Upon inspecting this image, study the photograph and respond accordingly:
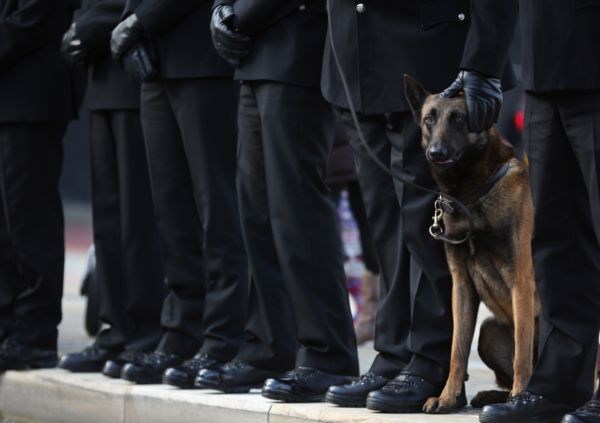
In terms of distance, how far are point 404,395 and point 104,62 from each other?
8.48 feet

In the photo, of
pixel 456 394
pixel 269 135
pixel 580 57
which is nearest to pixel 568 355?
pixel 456 394

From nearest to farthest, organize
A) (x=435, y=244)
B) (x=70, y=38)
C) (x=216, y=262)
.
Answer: (x=435, y=244), (x=216, y=262), (x=70, y=38)

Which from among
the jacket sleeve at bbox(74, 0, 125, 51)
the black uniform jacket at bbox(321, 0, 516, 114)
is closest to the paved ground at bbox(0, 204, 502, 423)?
the black uniform jacket at bbox(321, 0, 516, 114)

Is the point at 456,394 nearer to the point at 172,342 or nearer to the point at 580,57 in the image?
the point at 580,57

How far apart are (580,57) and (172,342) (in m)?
2.71

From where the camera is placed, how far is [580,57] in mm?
4410

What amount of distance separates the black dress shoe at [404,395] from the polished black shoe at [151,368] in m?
1.56

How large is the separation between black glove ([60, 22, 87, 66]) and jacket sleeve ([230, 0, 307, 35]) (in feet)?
4.31

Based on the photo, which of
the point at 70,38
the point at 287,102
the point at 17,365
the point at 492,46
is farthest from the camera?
the point at 17,365

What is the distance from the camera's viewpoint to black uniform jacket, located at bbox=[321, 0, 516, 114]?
5105 mm

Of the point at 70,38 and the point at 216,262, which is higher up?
the point at 70,38

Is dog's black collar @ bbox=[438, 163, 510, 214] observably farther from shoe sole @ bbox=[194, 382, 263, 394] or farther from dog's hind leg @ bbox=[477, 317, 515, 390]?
shoe sole @ bbox=[194, 382, 263, 394]

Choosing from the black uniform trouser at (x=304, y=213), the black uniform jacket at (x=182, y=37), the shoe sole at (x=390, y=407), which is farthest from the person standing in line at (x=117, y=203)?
the shoe sole at (x=390, y=407)

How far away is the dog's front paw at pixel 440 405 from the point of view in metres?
4.99
